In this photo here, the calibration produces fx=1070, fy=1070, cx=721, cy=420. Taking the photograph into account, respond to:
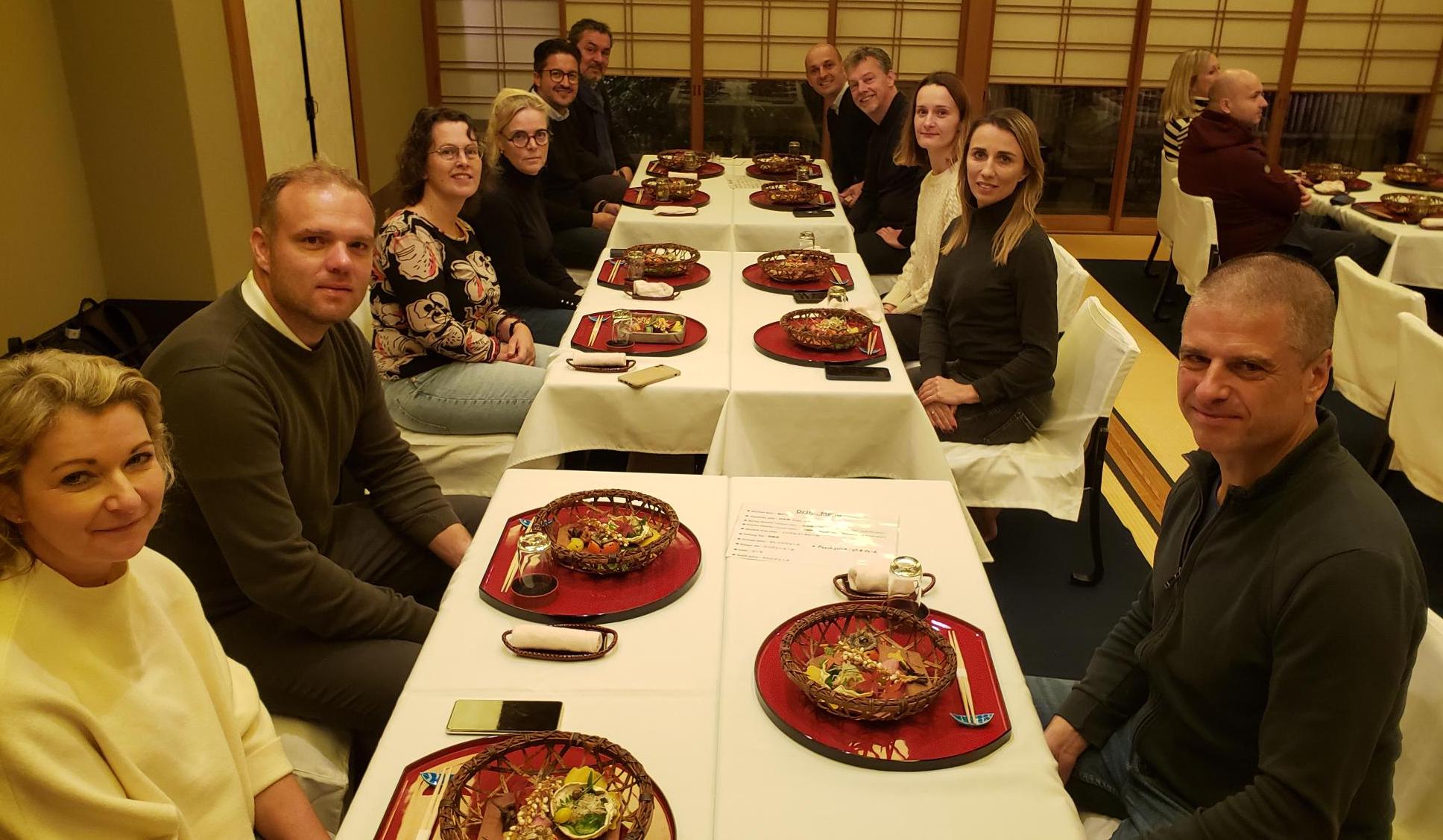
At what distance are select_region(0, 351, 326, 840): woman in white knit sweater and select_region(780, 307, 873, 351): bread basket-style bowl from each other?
1609 mm

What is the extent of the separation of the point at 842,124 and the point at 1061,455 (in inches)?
105

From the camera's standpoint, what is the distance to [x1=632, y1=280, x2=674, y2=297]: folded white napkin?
3037 millimetres

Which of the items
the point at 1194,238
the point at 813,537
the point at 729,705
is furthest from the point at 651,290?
the point at 1194,238

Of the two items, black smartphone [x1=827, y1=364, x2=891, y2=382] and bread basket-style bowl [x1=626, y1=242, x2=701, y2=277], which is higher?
bread basket-style bowl [x1=626, y1=242, x2=701, y2=277]

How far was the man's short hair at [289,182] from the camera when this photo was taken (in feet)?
6.23

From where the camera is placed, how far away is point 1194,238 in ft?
14.7

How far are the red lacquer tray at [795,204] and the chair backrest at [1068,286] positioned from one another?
116 centimetres

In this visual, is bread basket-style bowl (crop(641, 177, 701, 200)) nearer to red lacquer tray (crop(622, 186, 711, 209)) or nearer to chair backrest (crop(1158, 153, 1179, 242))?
red lacquer tray (crop(622, 186, 711, 209))

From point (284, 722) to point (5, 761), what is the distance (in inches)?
27.8

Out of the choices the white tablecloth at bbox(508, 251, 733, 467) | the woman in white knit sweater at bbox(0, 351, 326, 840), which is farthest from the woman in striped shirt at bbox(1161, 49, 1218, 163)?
the woman in white knit sweater at bbox(0, 351, 326, 840)

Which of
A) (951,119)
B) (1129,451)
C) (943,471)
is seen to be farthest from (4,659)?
(1129,451)

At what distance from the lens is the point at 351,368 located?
2105 millimetres

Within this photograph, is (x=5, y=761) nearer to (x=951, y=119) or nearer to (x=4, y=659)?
(x=4, y=659)

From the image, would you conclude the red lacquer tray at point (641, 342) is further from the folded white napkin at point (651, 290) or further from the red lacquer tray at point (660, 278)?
the red lacquer tray at point (660, 278)
